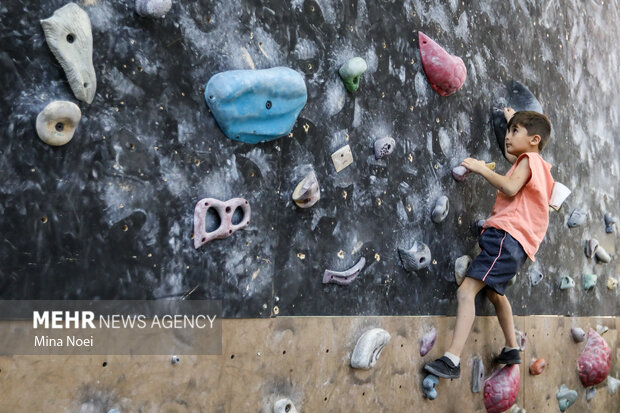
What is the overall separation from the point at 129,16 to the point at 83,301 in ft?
2.24

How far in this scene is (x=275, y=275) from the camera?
1.88 meters

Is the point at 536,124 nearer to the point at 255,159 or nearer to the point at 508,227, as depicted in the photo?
the point at 508,227

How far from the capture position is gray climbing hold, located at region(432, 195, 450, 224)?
2.52 metres

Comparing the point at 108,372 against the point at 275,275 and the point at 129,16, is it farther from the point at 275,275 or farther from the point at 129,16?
the point at 129,16

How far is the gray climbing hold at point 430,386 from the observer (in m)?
2.43

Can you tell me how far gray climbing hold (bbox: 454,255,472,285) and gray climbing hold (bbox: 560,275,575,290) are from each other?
0.99 meters

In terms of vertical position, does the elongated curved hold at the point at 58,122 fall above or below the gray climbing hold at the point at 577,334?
above

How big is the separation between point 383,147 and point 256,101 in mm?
630

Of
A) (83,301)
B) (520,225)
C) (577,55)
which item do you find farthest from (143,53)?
(577,55)

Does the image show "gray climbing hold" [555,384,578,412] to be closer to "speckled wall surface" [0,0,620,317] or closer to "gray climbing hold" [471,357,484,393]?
"speckled wall surface" [0,0,620,317]

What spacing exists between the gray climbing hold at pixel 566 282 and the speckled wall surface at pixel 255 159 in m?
0.22

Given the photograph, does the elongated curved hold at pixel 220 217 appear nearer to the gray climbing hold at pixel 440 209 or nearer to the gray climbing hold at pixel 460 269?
the gray climbing hold at pixel 440 209

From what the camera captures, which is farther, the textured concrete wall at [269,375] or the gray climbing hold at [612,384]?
the gray climbing hold at [612,384]

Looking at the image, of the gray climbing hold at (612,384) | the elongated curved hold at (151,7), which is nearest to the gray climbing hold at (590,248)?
the gray climbing hold at (612,384)
